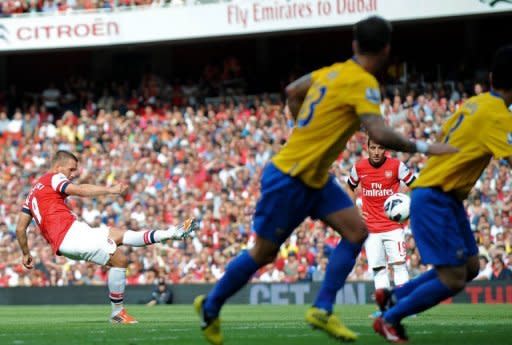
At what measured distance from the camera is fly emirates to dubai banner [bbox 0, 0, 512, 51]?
30156 mm

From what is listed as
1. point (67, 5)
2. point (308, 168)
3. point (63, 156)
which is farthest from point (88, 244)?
point (67, 5)

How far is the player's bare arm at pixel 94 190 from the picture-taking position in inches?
539

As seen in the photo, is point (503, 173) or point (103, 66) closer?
point (503, 173)

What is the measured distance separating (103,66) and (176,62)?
101 inches

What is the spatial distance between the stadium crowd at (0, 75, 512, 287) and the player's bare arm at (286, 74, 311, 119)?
46.6 ft

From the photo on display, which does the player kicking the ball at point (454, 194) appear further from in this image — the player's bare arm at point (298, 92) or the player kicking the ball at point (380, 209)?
the player kicking the ball at point (380, 209)

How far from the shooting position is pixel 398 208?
14914mm

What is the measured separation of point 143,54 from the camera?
122 feet

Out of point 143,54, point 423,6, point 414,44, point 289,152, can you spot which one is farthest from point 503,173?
point 289,152

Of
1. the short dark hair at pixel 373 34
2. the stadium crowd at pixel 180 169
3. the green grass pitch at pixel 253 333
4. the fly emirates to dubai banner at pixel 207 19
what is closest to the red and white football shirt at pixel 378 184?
the green grass pitch at pixel 253 333

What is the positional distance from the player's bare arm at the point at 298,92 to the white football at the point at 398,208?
5.42 meters

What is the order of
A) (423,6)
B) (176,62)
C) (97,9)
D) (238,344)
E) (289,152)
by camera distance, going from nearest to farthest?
(289,152)
(238,344)
(423,6)
(97,9)
(176,62)

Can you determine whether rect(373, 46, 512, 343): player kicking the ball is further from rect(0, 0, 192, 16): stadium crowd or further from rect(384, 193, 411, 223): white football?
rect(0, 0, 192, 16): stadium crowd

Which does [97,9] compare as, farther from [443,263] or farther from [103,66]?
[443,263]
